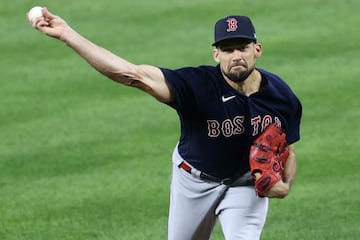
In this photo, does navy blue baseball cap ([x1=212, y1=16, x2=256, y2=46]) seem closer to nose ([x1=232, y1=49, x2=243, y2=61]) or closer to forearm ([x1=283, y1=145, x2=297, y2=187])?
nose ([x1=232, y1=49, x2=243, y2=61])

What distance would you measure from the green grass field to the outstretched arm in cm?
272

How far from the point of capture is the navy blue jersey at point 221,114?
6625 millimetres

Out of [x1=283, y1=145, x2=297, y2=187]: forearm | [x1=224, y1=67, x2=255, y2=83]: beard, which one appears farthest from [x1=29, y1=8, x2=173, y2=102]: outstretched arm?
[x1=283, y1=145, x2=297, y2=187]: forearm

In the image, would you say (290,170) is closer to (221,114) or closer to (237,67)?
(221,114)

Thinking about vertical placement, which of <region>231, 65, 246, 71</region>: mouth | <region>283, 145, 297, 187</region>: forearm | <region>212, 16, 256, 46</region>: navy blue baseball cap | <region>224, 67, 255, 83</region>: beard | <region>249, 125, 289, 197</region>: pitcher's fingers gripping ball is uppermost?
<region>212, 16, 256, 46</region>: navy blue baseball cap

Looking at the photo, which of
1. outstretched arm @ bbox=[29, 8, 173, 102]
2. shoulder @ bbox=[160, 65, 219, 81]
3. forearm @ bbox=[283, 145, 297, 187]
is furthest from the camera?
forearm @ bbox=[283, 145, 297, 187]

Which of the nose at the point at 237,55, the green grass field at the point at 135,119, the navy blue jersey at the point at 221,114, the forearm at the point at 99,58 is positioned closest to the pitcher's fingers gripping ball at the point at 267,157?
the navy blue jersey at the point at 221,114

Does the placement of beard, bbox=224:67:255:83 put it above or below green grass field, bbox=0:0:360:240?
above

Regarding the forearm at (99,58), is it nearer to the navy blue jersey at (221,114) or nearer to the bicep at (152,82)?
the bicep at (152,82)

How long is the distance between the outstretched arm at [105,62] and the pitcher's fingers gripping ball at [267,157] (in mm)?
630

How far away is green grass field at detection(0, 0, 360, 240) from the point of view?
30.9ft

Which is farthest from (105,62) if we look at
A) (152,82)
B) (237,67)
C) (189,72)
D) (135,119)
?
(135,119)

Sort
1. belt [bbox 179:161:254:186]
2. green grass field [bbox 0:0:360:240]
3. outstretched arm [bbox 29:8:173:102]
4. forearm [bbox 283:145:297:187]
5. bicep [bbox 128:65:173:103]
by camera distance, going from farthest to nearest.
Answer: green grass field [bbox 0:0:360:240], forearm [bbox 283:145:297:187], belt [bbox 179:161:254:186], bicep [bbox 128:65:173:103], outstretched arm [bbox 29:8:173:102]

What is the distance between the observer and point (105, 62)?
616 centimetres
